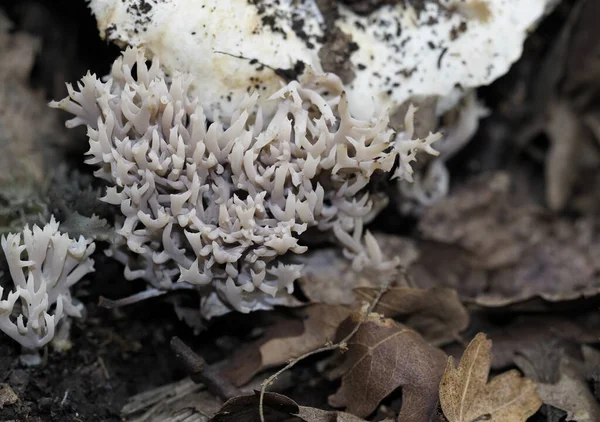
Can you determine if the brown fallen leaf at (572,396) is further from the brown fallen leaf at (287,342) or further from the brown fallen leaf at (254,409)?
the brown fallen leaf at (254,409)

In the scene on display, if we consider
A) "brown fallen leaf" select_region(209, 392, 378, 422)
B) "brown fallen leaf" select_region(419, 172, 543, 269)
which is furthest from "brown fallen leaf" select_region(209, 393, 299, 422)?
"brown fallen leaf" select_region(419, 172, 543, 269)

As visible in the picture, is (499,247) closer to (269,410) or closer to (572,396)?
(572,396)

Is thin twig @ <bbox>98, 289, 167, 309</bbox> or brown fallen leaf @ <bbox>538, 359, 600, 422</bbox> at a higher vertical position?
brown fallen leaf @ <bbox>538, 359, 600, 422</bbox>

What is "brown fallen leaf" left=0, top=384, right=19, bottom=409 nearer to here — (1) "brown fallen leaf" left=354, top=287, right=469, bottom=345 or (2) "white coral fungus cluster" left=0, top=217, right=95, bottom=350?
(2) "white coral fungus cluster" left=0, top=217, right=95, bottom=350

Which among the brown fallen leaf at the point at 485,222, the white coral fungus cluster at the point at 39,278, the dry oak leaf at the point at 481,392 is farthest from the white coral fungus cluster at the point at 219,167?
the brown fallen leaf at the point at 485,222

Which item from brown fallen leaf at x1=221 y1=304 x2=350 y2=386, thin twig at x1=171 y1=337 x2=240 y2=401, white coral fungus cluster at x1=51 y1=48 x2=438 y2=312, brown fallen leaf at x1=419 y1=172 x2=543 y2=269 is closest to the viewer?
white coral fungus cluster at x1=51 y1=48 x2=438 y2=312

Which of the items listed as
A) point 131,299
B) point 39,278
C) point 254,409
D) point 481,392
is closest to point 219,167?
point 131,299

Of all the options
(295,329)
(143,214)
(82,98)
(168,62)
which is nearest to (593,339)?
(295,329)

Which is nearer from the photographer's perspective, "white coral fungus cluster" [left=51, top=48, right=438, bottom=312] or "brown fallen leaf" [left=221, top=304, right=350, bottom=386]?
"white coral fungus cluster" [left=51, top=48, right=438, bottom=312]
